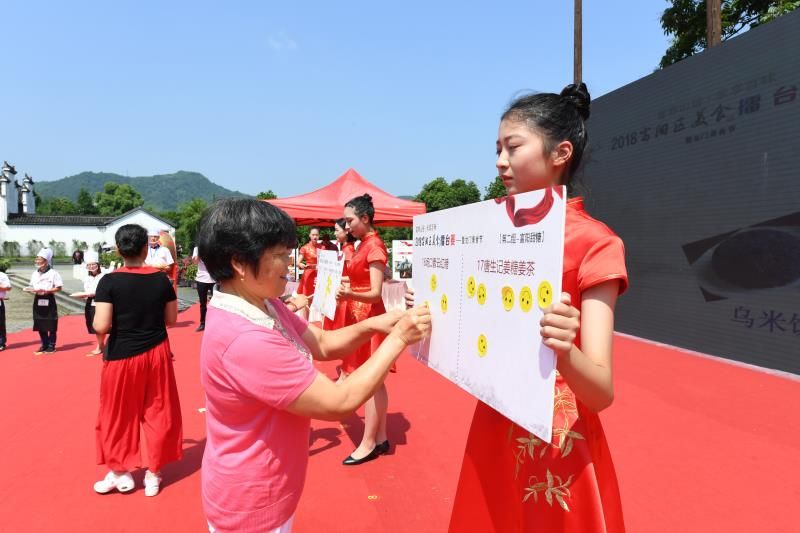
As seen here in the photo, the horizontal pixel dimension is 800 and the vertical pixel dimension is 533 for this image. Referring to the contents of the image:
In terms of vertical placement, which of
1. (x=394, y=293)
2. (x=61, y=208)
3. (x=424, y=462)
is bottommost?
(x=424, y=462)

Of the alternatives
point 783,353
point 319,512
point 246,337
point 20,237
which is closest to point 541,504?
point 246,337

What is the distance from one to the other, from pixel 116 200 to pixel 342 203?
226 feet

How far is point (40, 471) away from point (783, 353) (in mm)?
7098

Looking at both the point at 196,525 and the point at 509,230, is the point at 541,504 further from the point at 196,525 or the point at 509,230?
the point at 196,525

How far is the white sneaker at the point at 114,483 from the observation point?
2928 millimetres

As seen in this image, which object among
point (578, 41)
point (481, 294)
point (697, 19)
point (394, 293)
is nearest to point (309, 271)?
point (394, 293)

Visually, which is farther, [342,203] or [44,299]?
[342,203]

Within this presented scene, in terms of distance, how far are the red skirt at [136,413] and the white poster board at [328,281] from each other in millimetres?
1063

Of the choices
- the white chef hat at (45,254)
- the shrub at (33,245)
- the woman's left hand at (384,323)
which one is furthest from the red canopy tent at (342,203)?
the shrub at (33,245)

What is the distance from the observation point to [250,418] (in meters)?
1.33

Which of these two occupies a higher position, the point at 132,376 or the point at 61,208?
the point at 61,208

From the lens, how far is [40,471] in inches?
126

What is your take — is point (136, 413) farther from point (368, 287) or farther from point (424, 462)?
point (424, 462)

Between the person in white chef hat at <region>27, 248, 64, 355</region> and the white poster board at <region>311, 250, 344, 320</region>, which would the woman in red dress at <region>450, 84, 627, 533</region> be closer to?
the white poster board at <region>311, 250, 344, 320</region>
